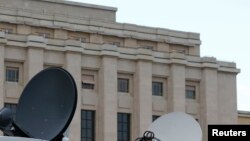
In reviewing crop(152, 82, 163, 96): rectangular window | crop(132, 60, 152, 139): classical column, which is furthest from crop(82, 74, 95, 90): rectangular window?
crop(152, 82, 163, 96): rectangular window

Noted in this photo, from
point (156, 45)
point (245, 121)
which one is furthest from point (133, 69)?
point (245, 121)

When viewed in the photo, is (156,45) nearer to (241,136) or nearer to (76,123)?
(76,123)

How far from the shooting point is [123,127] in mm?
81750

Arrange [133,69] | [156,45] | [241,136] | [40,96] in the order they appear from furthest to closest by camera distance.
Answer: [156,45] → [133,69] → [40,96] → [241,136]

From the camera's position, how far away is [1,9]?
8319cm

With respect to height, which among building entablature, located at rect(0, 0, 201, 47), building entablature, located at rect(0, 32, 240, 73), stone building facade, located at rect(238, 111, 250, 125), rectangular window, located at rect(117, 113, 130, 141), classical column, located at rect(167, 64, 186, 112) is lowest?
rectangular window, located at rect(117, 113, 130, 141)

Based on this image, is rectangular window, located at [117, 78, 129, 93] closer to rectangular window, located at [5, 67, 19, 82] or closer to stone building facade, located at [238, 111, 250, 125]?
rectangular window, located at [5, 67, 19, 82]

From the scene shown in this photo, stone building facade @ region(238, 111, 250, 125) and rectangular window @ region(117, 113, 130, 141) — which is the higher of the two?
stone building facade @ region(238, 111, 250, 125)

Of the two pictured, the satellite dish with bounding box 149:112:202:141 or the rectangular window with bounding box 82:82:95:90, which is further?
the rectangular window with bounding box 82:82:95:90

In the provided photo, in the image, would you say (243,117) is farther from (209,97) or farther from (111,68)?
(111,68)

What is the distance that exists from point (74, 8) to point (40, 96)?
7416cm

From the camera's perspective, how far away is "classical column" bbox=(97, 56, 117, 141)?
79.6 metres

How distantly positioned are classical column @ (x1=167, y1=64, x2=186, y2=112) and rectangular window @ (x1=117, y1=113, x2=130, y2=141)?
4.42 meters

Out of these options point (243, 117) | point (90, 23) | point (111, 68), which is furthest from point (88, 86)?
point (243, 117)
